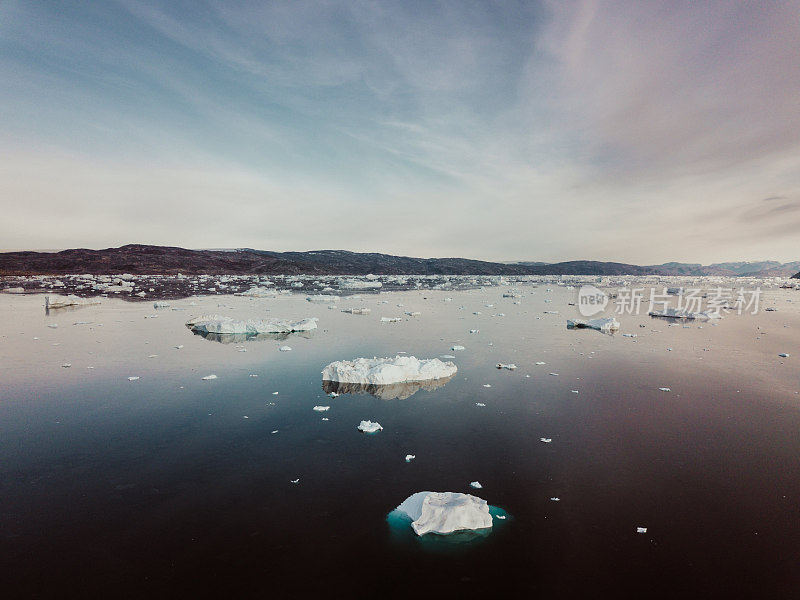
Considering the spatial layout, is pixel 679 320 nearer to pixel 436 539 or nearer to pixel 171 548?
pixel 436 539

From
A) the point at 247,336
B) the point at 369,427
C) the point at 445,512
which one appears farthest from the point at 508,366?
the point at 247,336

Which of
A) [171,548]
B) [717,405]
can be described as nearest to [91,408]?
[171,548]

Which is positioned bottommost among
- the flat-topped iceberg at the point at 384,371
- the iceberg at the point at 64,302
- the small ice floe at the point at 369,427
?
the iceberg at the point at 64,302

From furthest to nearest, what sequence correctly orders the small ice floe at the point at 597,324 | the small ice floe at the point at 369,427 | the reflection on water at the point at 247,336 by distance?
the small ice floe at the point at 597,324
the reflection on water at the point at 247,336
the small ice floe at the point at 369,427

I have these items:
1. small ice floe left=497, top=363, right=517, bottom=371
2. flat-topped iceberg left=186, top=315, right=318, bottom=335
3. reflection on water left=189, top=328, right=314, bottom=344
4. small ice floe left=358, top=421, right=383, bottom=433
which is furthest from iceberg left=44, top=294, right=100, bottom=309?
small ice floe left=497, top=363, right=517, bottom=371

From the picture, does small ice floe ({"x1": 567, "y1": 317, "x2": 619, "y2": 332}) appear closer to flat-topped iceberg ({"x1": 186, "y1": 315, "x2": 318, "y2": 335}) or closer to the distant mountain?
flat-topped iceberg ({"x1": 186, "y1": 315, "x2": 318, "y2": 335})

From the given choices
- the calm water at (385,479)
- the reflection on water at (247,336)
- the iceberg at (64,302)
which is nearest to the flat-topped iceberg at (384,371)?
the calm water at (385,479)

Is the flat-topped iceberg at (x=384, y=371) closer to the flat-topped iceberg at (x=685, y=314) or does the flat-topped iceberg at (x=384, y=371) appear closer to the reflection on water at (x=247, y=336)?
the reflection on water at (x=247, y=336)
